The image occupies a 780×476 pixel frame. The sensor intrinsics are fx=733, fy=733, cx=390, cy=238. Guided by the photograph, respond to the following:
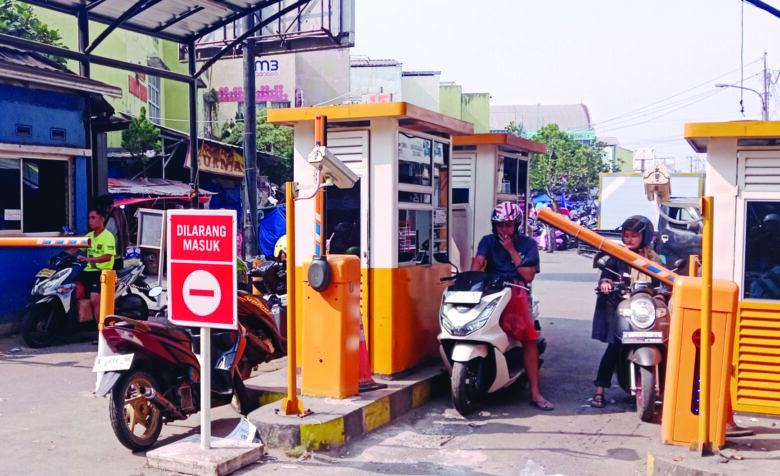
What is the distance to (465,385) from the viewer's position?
6105 millimetres

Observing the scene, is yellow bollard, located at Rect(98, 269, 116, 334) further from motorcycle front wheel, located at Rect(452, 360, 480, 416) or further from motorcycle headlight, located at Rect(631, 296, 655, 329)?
motorcycle headlight, located at Rect(631, 296, 655, 329)

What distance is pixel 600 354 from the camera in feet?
29.9

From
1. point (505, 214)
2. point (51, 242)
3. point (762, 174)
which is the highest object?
point (762, 174)

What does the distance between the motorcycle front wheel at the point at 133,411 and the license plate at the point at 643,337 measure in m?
3.74

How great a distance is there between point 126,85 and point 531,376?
1630 centimetres

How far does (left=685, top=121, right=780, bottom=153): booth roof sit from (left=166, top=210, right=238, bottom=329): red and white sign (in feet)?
11.6

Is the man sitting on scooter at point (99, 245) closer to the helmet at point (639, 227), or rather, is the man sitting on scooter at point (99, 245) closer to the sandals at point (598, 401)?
the sandals at point (598, 401)

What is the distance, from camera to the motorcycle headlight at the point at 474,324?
20.1 ft

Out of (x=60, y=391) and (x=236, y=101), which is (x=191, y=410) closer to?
(x=60, y=391)

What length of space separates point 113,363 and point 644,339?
161 inches

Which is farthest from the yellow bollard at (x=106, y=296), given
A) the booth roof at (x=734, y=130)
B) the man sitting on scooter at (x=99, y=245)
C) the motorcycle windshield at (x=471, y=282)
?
the booth roof at (x=734, y=130)

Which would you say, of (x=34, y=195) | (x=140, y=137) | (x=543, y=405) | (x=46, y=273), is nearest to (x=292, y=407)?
(x=543, y=405)

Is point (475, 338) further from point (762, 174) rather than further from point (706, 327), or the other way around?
point (762, 174)

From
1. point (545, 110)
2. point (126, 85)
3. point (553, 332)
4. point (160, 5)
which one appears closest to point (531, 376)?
point (553, 332)
